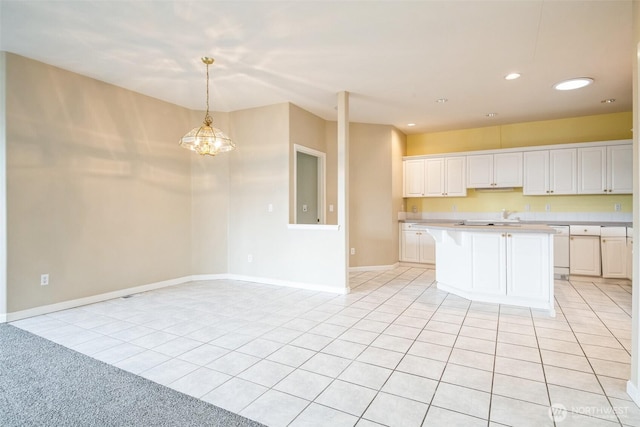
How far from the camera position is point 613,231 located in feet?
16.5

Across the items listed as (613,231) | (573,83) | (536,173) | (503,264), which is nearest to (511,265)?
(503,264)

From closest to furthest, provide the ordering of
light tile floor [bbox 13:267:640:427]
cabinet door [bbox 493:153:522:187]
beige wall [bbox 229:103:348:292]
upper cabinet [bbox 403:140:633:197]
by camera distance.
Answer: light tile floor [bbox 13:267:640:427] < beige wall [bbox 229:103:348:292] < upper cabinet [bbox 403:140:633:197] < cabinet door [bbox 493:153:522:187]

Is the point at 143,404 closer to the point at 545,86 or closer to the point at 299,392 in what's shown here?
the point at 299,392

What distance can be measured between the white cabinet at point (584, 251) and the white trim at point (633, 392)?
12.6 feet

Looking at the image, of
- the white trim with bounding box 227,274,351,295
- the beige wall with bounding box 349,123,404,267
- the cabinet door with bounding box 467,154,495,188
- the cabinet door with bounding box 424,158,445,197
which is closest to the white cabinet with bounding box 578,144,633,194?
the cabinet door with bounding box 467,154,495,188

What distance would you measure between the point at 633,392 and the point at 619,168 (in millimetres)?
4707

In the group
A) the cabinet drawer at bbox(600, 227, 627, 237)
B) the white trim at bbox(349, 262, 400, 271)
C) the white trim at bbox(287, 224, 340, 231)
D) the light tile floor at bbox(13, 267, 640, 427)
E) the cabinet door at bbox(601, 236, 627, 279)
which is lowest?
the light tile floor at bbox(13, 267, 640, 427)

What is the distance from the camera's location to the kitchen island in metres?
3.65

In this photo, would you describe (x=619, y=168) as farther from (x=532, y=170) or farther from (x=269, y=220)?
(x=269, y=220)

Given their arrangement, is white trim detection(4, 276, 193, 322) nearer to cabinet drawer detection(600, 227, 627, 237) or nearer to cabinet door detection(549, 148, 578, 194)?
cabinet door detection(549, 148, 578, 194)

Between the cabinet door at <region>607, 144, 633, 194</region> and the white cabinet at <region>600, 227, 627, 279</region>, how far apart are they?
28.5 inches

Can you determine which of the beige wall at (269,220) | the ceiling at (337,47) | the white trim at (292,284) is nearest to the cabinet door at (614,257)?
the ceiling at (337,47)

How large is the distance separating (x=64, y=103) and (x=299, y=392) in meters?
4.12

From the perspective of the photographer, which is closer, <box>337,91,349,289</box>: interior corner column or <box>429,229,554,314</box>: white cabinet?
<box>429,229,554,314</box>: white cabinet
